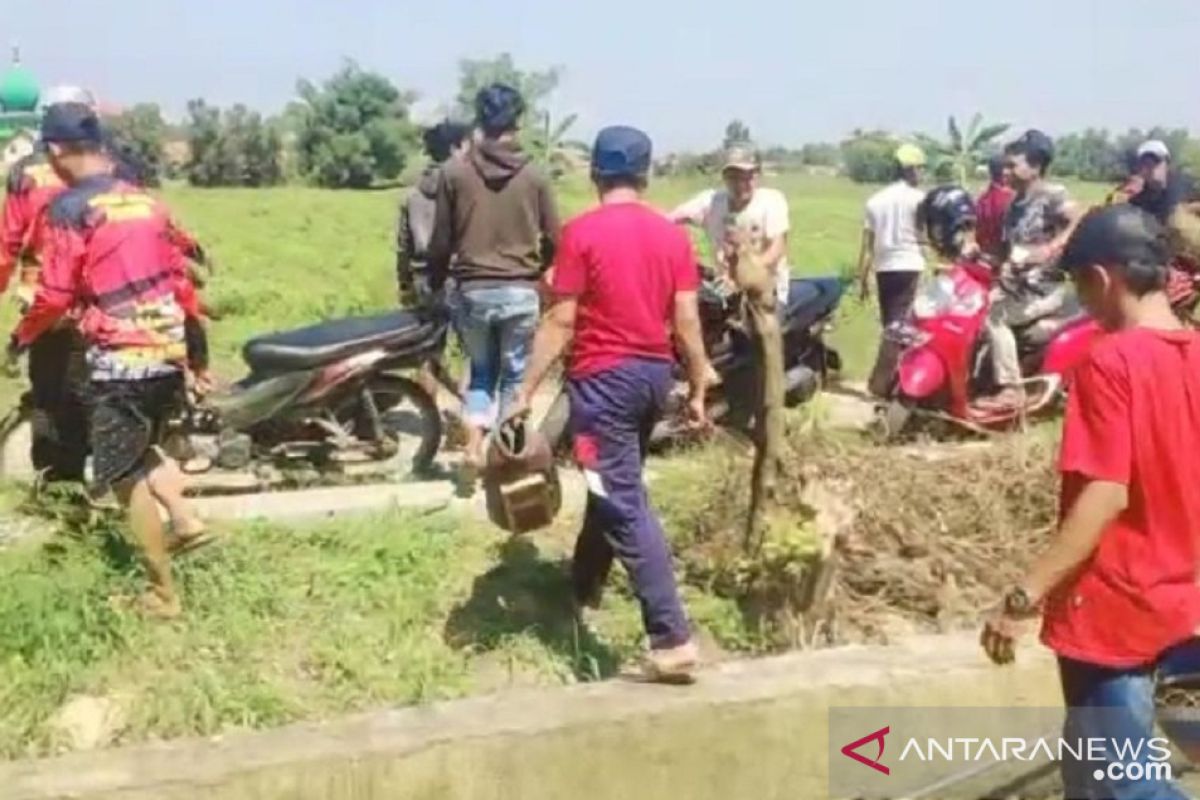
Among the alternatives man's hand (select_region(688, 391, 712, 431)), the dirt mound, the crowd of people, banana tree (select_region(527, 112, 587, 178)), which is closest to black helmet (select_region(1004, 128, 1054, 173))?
the crowd of people

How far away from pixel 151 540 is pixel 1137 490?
300 cm

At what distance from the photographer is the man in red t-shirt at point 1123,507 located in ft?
11.3

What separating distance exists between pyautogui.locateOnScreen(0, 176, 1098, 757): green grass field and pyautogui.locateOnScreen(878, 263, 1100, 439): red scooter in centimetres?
220

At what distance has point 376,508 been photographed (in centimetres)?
648

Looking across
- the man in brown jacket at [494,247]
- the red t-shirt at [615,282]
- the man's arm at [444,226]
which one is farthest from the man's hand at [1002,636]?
the man's arm at [444,226]

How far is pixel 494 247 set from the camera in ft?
23.4

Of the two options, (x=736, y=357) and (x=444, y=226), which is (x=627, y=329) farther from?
(x=736, y=357)

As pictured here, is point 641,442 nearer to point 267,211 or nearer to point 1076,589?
point 1076,589

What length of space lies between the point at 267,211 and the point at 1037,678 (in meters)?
23.2

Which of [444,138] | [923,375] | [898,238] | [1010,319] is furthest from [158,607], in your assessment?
[898,238]

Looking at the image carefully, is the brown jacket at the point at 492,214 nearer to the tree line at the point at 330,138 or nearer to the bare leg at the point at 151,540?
the bare leg at the point at 151,540

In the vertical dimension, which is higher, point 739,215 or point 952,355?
point 739,215

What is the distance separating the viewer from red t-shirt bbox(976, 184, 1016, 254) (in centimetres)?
975

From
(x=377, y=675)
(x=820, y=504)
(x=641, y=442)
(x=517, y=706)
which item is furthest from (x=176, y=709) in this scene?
(x=820, y=504)
